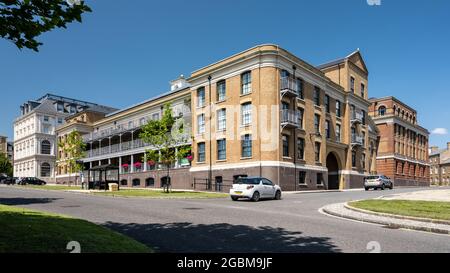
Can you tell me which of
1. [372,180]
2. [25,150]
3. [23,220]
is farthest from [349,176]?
[25,150]

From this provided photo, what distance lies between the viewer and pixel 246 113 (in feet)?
111

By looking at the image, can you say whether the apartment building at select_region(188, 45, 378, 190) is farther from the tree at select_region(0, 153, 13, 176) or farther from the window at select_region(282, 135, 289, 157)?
the tree at select_region(0, 153, 13, 176)

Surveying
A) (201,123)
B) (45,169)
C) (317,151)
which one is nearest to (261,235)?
(201,123)

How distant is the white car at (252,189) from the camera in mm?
21516

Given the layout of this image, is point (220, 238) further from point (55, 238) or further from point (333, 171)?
point (333, 171)

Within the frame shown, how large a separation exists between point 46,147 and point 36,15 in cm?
8565

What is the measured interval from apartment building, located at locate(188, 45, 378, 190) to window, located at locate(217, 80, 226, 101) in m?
0.10

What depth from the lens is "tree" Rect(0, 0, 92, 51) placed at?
6.72 metres

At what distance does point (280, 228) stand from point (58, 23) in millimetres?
7345

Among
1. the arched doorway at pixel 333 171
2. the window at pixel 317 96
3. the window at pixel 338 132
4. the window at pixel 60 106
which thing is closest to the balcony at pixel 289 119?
the window at pixel 317 96

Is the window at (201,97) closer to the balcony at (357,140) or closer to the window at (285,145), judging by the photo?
the window at (285,145)

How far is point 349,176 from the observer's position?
144ft

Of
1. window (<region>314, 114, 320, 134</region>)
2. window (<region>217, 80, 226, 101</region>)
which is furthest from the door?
window (<region>314, 114, 320, 134</region>)
